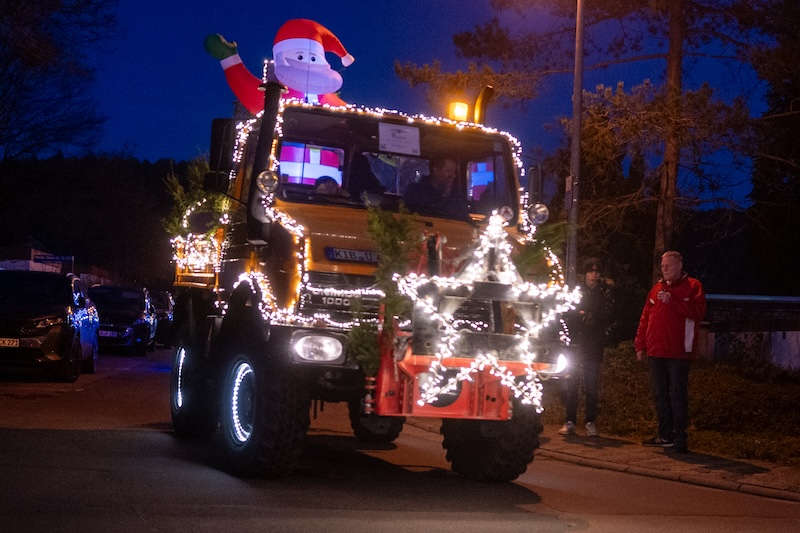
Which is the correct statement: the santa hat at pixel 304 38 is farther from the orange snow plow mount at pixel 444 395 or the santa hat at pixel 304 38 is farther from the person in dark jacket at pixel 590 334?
the orange snow plow mount at pixel 444 395

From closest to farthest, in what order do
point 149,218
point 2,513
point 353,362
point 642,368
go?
point 2,513
point 353,362
point 642,368
point 149,218

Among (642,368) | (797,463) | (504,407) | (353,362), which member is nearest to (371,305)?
(353,362)

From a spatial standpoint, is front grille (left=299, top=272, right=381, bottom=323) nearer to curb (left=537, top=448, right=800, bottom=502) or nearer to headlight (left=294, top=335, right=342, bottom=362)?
headlight (left=294, top=335, right=342, bottom=362)

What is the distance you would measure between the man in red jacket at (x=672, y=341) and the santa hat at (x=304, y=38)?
4.38 meters

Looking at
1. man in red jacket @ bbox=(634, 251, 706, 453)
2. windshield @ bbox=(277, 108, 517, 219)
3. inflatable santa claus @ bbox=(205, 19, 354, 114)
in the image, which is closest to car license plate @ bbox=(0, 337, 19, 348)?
inflatable santa claus @ bbox=(205, 19, 354, 114)

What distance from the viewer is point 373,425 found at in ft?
31.1

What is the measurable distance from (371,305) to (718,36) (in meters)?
15.7

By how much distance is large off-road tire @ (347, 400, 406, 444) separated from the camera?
9.40 m

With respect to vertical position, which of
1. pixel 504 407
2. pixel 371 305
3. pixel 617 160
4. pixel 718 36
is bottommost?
pixel 504 407

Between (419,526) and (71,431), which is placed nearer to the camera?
(419,526)

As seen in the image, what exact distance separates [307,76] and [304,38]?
67 cm

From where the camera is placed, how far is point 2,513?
7.42 meters

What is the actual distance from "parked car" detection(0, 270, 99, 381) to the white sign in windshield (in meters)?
9.77

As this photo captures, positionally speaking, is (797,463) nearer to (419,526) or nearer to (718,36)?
(419,526)
